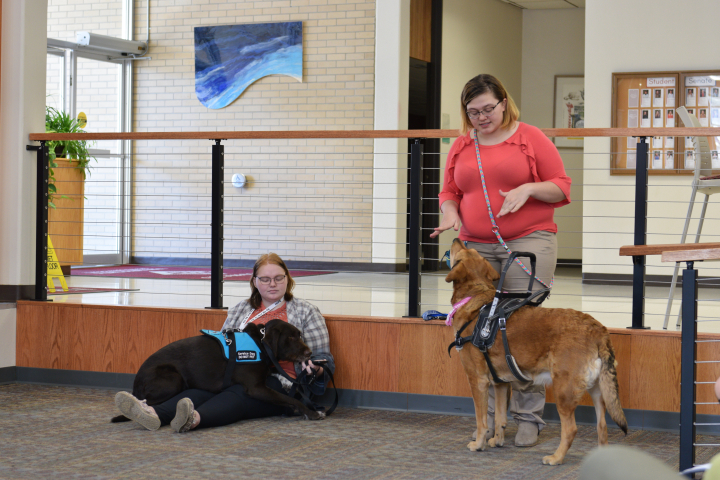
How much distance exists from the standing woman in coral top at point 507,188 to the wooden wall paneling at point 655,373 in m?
0.55

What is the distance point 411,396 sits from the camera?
3.92m

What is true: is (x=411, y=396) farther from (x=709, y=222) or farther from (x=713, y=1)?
(x=713, y=1)

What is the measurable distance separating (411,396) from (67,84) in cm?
743

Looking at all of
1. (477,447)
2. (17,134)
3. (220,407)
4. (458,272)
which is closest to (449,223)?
(458,272)

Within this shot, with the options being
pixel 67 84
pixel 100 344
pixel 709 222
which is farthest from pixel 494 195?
pixel 67 84

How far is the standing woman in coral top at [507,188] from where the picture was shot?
3.13 meters

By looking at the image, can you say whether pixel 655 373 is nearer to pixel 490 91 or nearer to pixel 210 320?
pixel 490 91

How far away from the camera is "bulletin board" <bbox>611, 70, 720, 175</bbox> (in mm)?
7438

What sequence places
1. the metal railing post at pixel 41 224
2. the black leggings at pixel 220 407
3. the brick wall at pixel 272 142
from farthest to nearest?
the brick wall at pixel 272 142 < the metal railing post at pixel 41 224 < the black leggings at pixel 220 407

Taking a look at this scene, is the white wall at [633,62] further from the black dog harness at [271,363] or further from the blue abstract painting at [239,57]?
the black dog harness at [271,363]

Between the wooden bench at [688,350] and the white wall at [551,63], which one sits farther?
the white wall at [551,63]

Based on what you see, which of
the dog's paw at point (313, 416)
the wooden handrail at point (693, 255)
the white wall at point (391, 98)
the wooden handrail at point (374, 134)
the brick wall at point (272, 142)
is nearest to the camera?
the wooden handrail at point (693, 255)

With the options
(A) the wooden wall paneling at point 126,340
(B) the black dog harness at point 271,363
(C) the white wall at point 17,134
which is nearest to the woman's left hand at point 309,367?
(B) the black dog harness at point 271,363

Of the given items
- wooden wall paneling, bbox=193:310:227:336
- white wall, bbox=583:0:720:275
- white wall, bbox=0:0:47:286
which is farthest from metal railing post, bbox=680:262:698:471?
white wall, bbox=583:0:720:275
